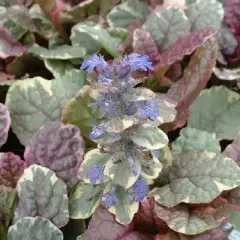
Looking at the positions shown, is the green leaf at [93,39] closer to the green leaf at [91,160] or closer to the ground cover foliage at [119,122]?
the ground cover foliage at [119,122]

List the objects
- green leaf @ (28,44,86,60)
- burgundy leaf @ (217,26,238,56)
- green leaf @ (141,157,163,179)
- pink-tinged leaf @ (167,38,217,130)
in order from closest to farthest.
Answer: green leaf @ (141,157,163,179) → pink-tinged leaf @ (167,38,217,130) → green leaf @ (28,44,86,60) → burgundy leaf @ (217,26,238,56)

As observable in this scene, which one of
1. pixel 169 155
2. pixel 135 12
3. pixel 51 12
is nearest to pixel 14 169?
pixel 169 155

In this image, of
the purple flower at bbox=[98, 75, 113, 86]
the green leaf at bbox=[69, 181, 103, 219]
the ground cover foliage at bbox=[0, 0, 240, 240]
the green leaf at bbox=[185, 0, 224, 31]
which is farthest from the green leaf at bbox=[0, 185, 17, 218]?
the green leaf at bbox=[185, 0, 224, 31]

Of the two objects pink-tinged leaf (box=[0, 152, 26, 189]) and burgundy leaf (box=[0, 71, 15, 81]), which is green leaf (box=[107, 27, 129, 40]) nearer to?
burgundy leaf (box=[0, 71, 15, 81])

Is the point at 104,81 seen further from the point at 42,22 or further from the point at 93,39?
the point at 42,22

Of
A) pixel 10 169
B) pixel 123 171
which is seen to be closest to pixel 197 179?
pixel 123 171

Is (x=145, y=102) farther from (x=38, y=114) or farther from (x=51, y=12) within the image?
(x=51, y=12)

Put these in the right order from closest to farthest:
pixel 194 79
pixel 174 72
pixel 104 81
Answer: pixel 104 81
pixel 194 79
pixel 174 72
